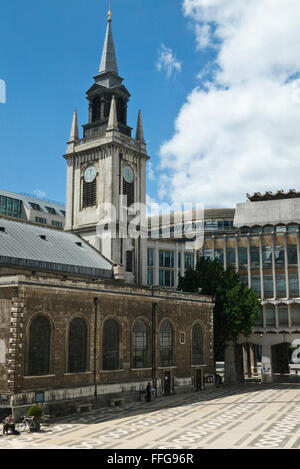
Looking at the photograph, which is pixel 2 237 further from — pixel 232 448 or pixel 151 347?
pixel 232 448

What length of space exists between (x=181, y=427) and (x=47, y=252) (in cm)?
2181

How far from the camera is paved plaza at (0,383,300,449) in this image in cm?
2595

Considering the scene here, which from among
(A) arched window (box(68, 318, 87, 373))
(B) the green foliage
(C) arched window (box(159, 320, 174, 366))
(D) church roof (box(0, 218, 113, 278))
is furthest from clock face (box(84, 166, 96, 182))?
(B) the green foliage

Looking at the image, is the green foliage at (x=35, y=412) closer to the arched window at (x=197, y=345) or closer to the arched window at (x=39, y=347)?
the arched window at (x=39, y=347)

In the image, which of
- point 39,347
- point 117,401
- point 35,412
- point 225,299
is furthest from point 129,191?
point 35,412

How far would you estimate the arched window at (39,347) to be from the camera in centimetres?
3419

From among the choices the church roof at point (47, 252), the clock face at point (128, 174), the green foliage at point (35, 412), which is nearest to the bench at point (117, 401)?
the green foliage at point (35, 412)

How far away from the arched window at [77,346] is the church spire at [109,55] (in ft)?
122

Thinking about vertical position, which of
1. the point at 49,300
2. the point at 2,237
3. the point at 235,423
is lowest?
the point at 235,423
